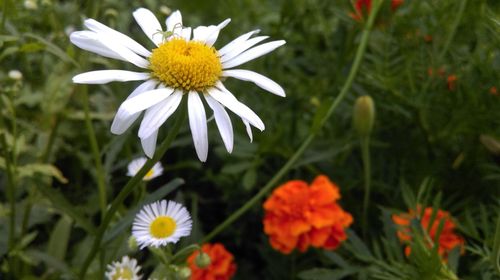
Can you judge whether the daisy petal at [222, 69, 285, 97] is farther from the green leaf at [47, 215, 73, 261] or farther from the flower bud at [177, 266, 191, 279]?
the green leaf at [47, 215, 73, 261]

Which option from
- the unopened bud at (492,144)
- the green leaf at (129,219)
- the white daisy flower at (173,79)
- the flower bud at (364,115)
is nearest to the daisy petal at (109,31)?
the white daisy flower at (173,79)

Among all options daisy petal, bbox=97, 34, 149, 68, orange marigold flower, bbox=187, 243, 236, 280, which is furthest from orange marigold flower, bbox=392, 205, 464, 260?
daisy petal, bbox=97, 34, 149, 68

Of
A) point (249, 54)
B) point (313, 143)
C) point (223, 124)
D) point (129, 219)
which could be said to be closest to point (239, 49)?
point (249, 54)

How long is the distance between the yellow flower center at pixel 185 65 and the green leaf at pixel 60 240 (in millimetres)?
448

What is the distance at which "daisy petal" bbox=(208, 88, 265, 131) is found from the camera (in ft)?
1.92

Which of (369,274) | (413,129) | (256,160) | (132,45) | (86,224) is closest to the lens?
(132,45)

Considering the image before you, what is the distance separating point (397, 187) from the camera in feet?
3.61

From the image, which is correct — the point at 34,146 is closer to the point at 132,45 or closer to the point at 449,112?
the point at 132,45

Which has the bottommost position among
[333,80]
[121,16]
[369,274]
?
[369,274]

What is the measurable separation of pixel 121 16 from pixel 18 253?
648mm

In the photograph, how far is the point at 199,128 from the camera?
58cm

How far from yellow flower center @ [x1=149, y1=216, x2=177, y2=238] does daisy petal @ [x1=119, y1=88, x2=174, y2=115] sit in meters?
0.16

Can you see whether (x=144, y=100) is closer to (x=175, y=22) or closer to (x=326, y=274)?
(x=175, y=22)

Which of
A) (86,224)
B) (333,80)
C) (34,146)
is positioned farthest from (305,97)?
(86,224)
